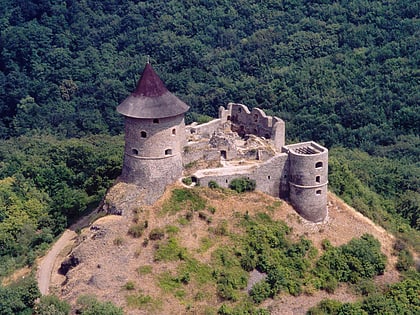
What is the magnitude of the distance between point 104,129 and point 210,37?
23162 millimetres

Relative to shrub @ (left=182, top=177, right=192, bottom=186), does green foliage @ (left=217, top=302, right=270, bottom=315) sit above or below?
below

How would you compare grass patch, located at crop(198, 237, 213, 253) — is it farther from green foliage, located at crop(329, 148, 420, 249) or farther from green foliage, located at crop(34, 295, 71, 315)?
green foliage, located at crop(329, 148, 420, 249)

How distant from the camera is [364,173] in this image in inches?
2815

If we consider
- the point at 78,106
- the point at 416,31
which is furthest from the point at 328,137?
the point at 78,106

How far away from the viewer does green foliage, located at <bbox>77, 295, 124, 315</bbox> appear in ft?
139

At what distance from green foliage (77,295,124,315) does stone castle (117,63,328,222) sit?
7817mm

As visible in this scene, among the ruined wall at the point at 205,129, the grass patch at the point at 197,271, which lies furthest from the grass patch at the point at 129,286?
the ruined wall at the point at 205,129

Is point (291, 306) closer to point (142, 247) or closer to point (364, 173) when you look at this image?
point (142, 247)

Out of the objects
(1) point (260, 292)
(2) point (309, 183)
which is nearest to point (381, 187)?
(2) point (309, 183)

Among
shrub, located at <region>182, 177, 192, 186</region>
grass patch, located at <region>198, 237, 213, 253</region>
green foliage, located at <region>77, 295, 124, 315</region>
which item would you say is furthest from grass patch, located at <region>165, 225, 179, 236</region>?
green foliage, located at <region>77, 295, 124, 315</region>

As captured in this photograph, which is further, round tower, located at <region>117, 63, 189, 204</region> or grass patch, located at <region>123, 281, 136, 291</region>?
round tower, located at <region>117, 63, 189, 204</region>

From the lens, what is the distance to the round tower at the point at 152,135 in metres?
48.4

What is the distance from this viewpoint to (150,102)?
4853cm

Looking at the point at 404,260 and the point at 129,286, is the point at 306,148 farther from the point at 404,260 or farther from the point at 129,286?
the point at 129,286
